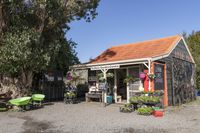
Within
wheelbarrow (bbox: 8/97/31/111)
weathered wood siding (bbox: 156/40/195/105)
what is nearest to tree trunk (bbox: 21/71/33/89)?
wheelbarrow (bbox: 8/97/31/111)

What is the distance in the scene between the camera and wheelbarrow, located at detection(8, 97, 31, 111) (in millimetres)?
11773

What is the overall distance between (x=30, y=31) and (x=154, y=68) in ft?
23.6

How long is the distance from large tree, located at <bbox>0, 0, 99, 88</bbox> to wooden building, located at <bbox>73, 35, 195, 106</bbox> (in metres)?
3.50

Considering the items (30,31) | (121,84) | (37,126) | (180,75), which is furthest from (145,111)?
(30,31)

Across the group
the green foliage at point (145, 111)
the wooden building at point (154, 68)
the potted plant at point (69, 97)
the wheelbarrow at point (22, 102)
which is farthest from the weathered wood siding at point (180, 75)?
the wheelbarrow at point (22, 102)

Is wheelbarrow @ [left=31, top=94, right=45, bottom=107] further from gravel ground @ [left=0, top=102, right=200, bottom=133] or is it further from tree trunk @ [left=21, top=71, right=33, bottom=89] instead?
gravel ground @ [left=0, top=102, right=200, bottom=133]

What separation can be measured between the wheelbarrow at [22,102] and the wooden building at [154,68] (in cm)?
511

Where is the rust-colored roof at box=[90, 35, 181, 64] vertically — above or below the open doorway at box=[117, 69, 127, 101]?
above

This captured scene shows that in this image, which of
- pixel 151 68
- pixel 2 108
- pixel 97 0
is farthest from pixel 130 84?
pixel 2 108

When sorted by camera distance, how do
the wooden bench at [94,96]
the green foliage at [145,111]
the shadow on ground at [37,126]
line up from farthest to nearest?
the wooden bench at [94,96] < the green foliage at [145,111] < the shadow on ground at [37,126]

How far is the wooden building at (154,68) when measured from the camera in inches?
538

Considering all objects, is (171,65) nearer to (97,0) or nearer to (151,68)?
(151,68)

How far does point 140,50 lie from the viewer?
52.4ft

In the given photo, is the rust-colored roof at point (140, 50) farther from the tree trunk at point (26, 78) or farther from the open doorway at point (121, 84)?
the tree trunk at point (26, 78)
